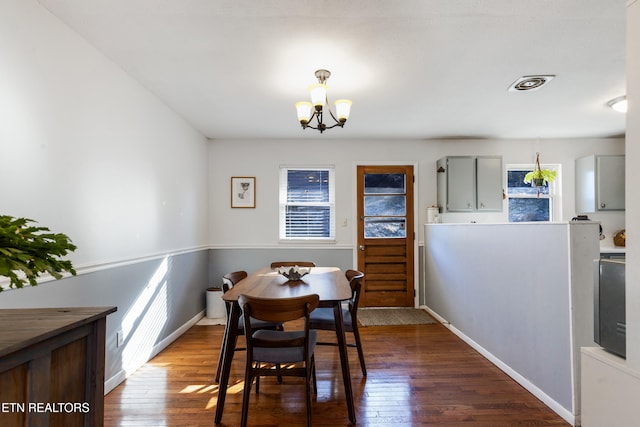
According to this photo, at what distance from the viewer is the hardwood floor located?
2.09 m

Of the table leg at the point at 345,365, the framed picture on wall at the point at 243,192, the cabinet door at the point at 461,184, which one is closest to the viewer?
the table leg at the point at 345,365

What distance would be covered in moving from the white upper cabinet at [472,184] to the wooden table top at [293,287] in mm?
2383

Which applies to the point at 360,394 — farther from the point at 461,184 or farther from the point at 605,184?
the point at 605,184

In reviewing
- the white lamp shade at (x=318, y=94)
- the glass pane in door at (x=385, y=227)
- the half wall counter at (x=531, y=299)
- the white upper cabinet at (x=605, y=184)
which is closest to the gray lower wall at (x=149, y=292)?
the glass pane in door at (x=385, y=227)

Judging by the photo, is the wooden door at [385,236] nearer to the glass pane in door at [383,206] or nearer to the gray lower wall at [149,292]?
the glass pane in door at [383,206]

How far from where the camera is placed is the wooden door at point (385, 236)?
4.77m

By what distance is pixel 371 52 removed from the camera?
239 cm

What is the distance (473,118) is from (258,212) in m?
3.05

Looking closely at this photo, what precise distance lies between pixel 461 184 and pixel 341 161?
5.57ft

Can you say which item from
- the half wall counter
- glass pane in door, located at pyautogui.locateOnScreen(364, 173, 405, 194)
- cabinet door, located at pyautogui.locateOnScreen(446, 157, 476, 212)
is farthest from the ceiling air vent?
glass pane in door, located at pyautogui.locateOnScreen(364, 173, 405, 194)

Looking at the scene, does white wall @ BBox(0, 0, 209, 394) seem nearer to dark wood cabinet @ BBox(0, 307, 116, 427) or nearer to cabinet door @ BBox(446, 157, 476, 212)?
dark wood cabinet @ BBox(0, 307, 116, 427)

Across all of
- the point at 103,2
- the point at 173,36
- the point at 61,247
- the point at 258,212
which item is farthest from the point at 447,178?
the point at 61,247

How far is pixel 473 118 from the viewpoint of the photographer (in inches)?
154

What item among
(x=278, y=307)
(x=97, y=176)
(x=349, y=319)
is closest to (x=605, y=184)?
(x=349, y=319)
